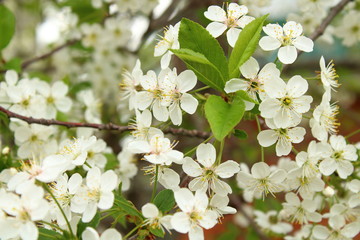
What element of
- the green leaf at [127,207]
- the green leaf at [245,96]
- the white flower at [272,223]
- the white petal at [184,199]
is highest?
the green leaf at [245,96]

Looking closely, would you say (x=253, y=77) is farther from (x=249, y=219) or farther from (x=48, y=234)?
(x=249, y=219)

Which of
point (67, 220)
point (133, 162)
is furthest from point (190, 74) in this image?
point (133, 162)

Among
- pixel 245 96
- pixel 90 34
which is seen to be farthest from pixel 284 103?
pixel 90 34

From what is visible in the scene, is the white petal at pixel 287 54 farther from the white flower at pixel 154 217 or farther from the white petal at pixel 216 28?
the white flower at pixel 154 217

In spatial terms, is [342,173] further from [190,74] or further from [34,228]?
[34,228]

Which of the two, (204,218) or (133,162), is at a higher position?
(204,218)

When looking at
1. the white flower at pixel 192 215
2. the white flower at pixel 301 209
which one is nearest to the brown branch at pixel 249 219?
the white flower at pixel 301 209
